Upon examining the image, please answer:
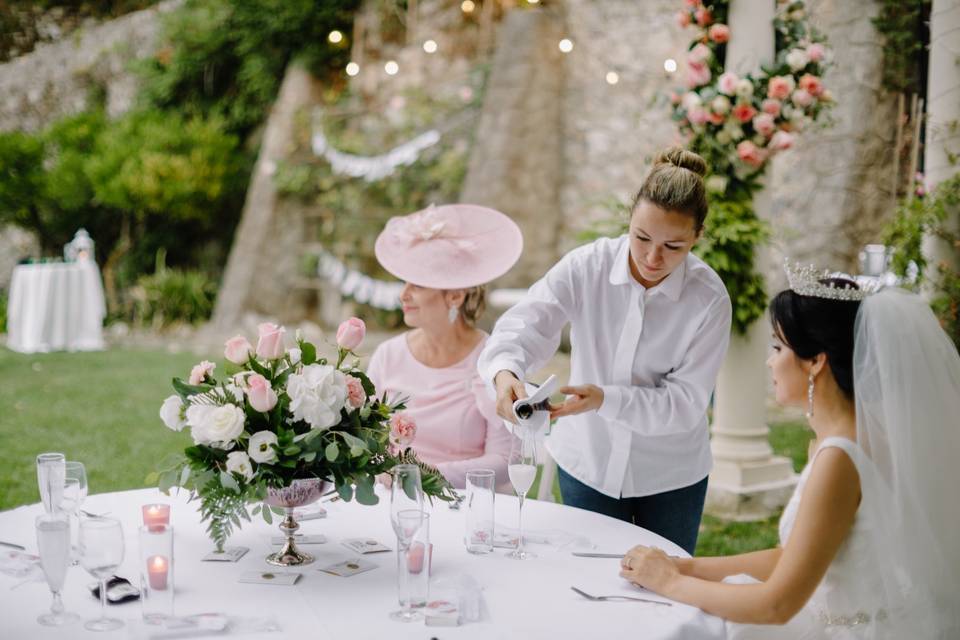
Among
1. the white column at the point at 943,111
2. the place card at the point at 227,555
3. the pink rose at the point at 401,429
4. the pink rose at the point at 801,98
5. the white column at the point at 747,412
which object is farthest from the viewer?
the white column at the point at 943,111

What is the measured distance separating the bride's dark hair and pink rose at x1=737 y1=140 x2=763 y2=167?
2.80 m

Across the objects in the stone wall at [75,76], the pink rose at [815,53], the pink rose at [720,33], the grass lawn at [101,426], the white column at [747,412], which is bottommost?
the grass lawn at [101,426]

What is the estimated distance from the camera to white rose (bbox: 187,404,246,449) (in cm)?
186

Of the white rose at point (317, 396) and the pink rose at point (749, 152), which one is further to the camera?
the pink rose at point (749, 152)

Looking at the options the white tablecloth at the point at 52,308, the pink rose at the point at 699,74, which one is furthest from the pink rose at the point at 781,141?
the white tablecloth at the point at 52,308

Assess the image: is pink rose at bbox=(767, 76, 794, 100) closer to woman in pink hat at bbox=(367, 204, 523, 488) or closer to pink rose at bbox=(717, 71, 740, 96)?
pink rose at bbox=(717, 71, 740, 96)

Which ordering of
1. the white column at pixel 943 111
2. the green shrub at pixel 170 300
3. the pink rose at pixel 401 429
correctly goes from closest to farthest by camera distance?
the pink rose at pixel 401 429 < the white column at pixel 943 111 < the green shrub at pixel 170 300

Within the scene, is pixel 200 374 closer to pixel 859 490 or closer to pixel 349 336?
pixel 349 336

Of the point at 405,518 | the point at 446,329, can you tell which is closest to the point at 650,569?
the point at 405,518

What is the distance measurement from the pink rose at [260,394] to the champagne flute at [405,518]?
290mm

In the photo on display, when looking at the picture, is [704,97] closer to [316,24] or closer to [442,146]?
[442,146]

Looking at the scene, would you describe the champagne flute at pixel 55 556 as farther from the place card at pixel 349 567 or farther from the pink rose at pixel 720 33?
the pink rose at pixel 720 33

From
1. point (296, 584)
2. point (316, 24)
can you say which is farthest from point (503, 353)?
point (316, 24)

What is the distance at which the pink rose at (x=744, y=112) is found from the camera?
4.62 m
